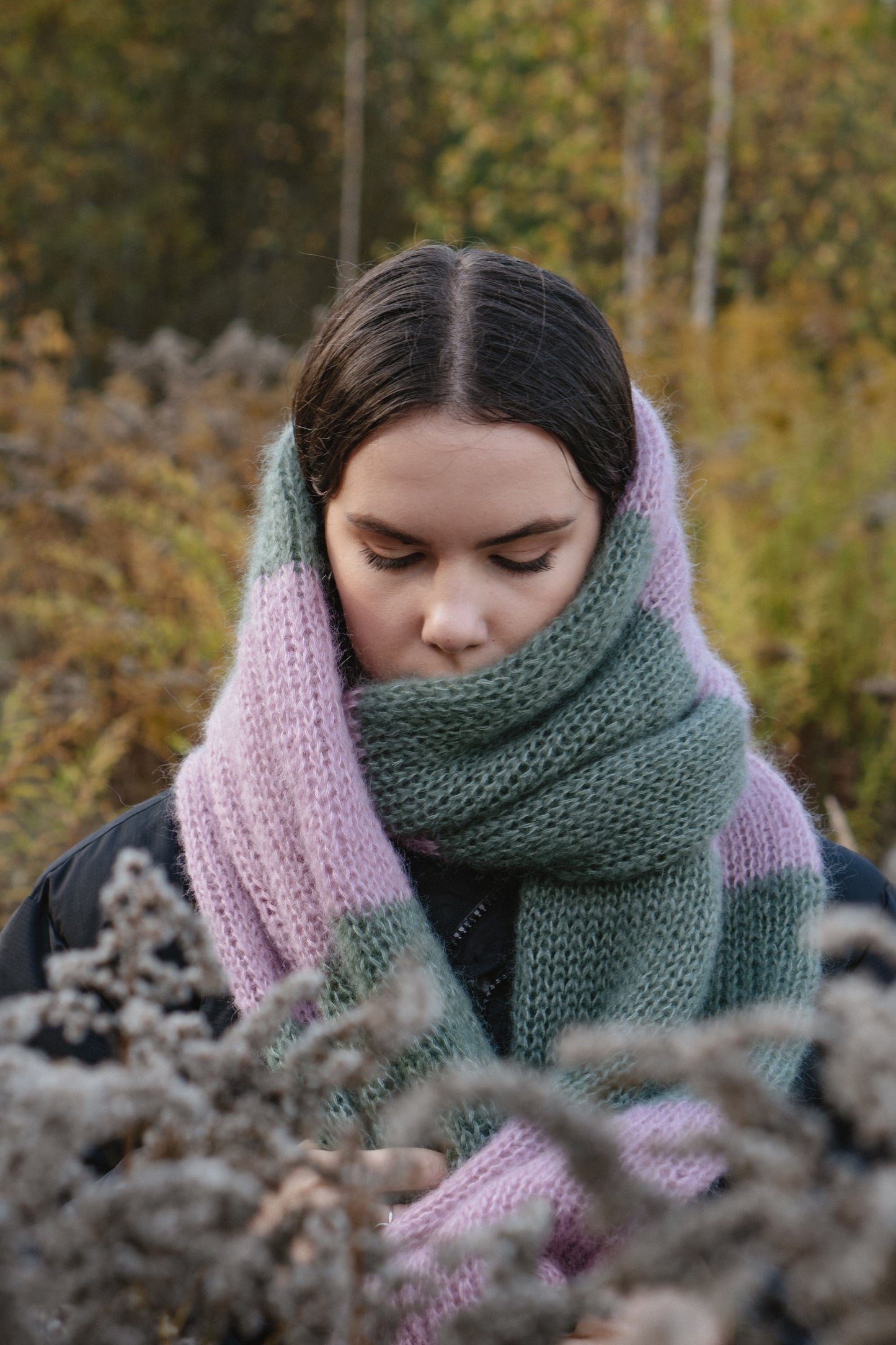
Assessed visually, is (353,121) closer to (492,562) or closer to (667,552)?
(667,552)

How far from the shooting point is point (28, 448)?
14.8ft

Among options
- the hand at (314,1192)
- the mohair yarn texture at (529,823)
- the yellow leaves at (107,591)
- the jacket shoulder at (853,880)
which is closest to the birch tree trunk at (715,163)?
the yellow leaves at (107,591)

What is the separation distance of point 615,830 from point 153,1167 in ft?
3.39

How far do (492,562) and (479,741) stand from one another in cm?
23

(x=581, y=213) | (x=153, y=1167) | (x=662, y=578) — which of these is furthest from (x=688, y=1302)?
(x=581, y=213)

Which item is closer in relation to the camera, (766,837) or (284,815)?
(284,815)

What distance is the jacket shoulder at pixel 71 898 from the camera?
63.2 inches

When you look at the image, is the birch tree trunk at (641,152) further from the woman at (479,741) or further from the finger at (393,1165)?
the finger at (393,1165)

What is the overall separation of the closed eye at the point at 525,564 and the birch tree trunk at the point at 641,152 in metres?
7.92

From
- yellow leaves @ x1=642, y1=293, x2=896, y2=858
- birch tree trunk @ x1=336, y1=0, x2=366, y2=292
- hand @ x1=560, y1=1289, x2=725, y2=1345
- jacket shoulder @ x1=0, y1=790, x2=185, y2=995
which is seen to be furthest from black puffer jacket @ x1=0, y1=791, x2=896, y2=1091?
birch tree trunk @ x1=336, y1=0, x2=366, y2=292

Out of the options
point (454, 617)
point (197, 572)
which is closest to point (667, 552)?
point (454, 617)

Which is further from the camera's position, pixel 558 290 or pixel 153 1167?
pixel 558 290

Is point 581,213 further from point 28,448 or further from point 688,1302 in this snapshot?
point 688,1302

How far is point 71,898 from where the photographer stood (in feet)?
5.32
